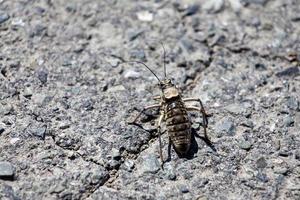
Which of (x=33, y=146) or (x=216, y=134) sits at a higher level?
(x=33, y=146)

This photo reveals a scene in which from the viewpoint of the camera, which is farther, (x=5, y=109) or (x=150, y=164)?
(x=5, y=109)

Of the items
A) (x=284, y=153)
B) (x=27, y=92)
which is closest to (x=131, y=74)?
(x=27, y=92)

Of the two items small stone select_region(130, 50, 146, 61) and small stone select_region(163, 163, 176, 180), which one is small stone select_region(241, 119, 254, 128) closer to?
small stone select_region(163, 163, 176, 180)

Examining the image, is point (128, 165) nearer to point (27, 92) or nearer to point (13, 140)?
point (13, 140)

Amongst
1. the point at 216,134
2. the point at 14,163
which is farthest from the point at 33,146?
the point at 216,134

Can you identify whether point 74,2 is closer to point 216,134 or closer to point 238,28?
point 238,28

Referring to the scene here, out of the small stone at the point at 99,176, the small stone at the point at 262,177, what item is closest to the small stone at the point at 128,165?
the small stone at the point at 99,176

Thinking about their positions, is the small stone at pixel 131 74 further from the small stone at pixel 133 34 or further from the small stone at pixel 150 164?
the small stone at pixel 150 164

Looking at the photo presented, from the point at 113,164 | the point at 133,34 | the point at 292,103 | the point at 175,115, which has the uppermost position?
the point at 133,34
